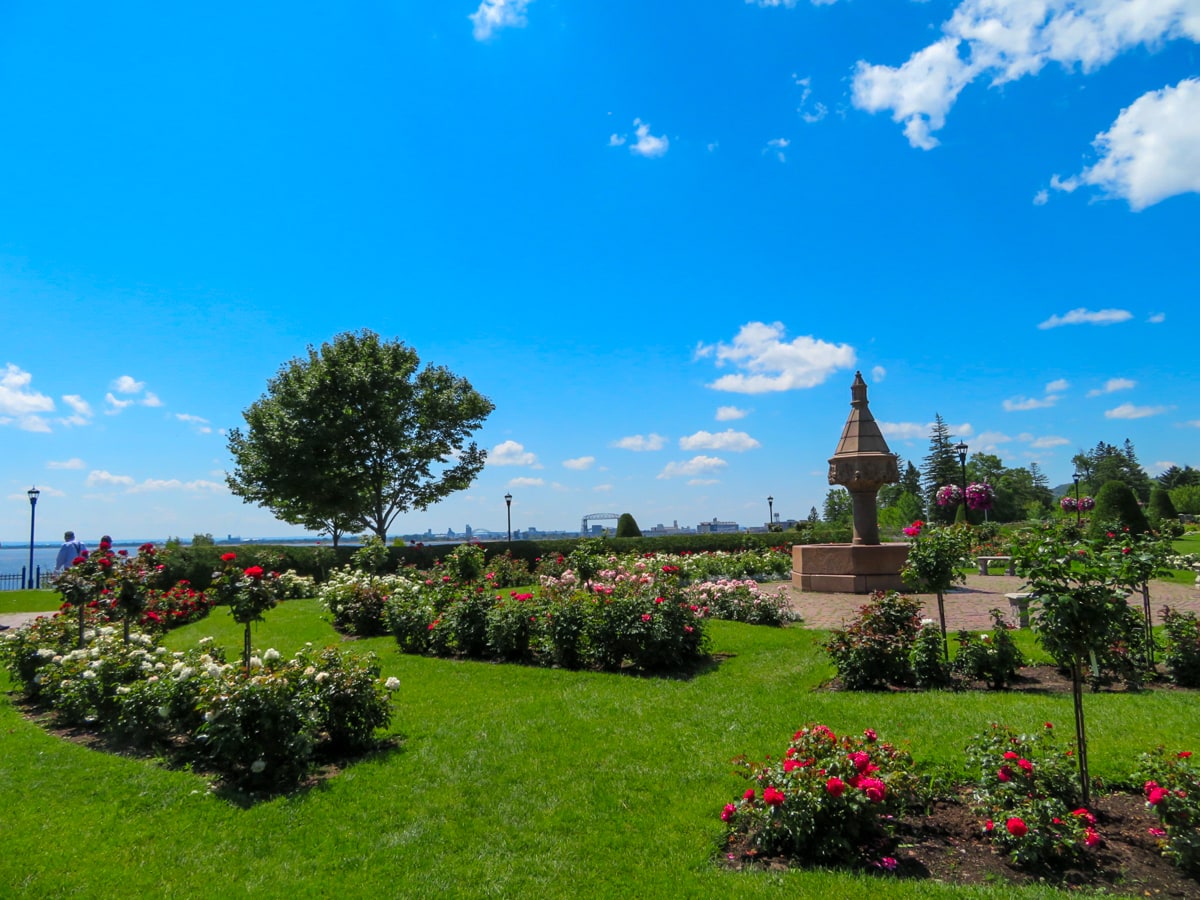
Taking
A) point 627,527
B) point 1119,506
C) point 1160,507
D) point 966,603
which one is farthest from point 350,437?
point 1160,507

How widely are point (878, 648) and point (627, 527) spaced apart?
22503 mm

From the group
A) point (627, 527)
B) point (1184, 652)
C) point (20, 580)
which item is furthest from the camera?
point (627, 527)

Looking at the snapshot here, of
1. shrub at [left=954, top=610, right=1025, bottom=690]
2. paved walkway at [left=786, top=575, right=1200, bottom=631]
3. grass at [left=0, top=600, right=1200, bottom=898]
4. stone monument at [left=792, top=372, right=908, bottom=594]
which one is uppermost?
stone monument at [left=792, top=372, right=908, bottom=594]

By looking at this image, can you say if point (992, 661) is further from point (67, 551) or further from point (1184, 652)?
point (67, 551)

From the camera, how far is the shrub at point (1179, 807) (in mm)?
3403

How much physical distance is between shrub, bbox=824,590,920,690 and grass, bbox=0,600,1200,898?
0.39 m

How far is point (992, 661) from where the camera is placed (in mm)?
6980

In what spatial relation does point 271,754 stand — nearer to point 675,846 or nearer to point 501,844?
point 501,844

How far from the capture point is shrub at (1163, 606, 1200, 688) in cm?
691

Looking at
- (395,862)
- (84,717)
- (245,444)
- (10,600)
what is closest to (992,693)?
(395,862)

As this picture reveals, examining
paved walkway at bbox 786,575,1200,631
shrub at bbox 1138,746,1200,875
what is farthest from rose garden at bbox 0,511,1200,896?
paved walkway at bbox 786,575,1200,631

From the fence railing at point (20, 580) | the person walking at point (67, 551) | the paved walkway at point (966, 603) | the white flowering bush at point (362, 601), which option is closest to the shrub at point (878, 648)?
the paved walkway at point (966, 603)

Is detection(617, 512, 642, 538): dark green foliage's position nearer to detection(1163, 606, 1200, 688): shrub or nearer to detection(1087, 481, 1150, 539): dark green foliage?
detection(1087, 481, 1150, 539): dark green foliage

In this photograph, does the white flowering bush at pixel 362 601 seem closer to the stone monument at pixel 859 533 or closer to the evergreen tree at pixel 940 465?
the stone monument at pixel 859 533
